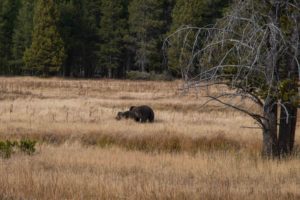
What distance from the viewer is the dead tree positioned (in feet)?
38.2

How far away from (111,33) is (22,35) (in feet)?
36.7

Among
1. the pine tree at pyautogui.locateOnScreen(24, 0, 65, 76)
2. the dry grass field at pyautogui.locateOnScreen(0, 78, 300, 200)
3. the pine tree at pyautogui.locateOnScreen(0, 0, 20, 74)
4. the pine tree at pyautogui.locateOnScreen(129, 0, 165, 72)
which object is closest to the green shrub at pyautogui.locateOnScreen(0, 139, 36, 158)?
the dry grass field at pyautogui.locateOnScreen(0, 78, 300, 200)

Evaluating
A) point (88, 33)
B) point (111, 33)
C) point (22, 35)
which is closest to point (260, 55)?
point (111, 33)

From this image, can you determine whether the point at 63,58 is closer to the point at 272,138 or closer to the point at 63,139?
the point at 63,139

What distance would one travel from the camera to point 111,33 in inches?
2692

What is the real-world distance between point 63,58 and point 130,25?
1008 cm

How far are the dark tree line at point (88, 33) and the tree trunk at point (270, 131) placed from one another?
1794 inches

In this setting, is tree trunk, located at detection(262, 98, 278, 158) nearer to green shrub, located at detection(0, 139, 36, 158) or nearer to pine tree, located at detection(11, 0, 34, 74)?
green shrub, located at detection(0, 139, 36, 158)

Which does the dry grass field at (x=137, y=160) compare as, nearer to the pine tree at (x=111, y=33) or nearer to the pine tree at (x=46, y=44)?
the pine tree at (x=46, y=44)

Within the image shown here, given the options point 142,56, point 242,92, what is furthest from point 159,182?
point 142,56

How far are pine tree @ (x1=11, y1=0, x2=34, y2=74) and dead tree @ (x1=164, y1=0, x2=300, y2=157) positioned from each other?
192 feet

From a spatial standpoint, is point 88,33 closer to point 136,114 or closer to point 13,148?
point 136,114

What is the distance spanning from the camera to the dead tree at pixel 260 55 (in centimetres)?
1163

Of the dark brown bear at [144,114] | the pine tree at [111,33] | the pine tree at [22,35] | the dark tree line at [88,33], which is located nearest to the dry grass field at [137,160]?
the dark brown bear at [144,114]
